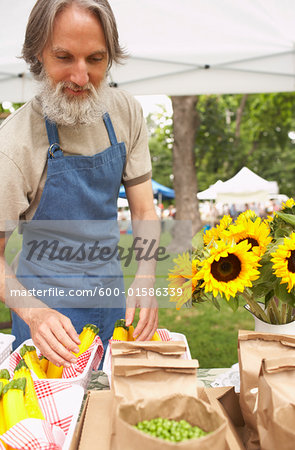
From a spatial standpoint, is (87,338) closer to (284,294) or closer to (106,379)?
(106,379)

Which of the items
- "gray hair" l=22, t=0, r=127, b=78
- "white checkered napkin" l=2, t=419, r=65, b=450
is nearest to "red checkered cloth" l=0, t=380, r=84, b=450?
"white checkered napkin" l=2, t=419, r=65, b=450

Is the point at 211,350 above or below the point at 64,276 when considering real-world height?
below

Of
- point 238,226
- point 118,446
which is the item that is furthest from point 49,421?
point 238,226

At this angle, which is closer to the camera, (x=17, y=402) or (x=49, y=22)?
(x=17, y=402)

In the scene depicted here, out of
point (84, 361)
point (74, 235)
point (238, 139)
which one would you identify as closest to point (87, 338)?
point (84, 361)

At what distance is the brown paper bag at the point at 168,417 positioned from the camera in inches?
20.6

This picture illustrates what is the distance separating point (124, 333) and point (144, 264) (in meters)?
0.35

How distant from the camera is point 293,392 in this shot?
66cm

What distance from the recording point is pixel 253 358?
0.78m

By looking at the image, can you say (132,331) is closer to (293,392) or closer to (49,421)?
(49,421)

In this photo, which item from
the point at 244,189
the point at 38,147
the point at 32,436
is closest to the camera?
the point at 32,436

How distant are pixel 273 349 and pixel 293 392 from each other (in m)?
0.14

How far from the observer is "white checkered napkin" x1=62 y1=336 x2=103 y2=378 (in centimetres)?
99

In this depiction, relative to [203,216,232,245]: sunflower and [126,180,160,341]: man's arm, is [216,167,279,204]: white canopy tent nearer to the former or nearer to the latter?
[126,180,160,341]: man's arm
